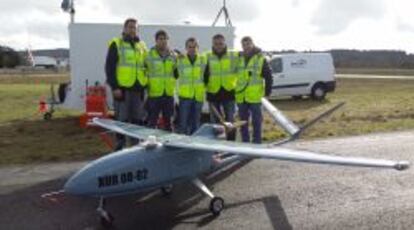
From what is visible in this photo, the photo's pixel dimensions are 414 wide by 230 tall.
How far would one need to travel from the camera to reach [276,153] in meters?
7.19

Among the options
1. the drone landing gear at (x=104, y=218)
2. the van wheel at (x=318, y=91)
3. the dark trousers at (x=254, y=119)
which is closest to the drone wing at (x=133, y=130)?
the drone landing gear at (x=104, y=218)

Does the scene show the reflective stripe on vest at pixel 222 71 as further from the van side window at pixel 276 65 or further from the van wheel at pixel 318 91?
the van wheel at pixel 318 91

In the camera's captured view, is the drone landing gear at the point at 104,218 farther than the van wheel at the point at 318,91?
No

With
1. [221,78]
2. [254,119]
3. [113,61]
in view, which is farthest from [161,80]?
[254,119]

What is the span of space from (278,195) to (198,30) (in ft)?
31.6

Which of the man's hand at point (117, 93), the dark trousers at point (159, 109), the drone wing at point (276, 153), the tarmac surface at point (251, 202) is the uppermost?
the man's hand at point (117, 93)

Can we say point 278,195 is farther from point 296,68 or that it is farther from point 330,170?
point 296,68

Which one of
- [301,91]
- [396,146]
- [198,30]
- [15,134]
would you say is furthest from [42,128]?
[301,91]

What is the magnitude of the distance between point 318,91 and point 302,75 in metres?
0.97

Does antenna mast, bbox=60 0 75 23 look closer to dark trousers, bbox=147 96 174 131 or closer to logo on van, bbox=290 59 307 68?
dark trousers, bbox=147 96 174 131

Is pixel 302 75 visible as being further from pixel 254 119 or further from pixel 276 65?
pixel 254 119

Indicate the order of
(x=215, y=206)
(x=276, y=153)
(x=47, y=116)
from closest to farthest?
1. (x=276, y=153)
2. (x=215, y=206)
3. (x=47, y=116)

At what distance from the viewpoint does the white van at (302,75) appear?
26.8 meters

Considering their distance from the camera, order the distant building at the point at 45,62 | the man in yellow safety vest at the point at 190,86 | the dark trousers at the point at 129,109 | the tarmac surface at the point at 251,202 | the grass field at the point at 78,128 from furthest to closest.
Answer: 1. the distant building at the point at 45,62
2. the grass field at the point at 78,128
3. the man in yellow safety vest at the point at 190,86
4. the dark trousers at the point at 129,109
5. the tarmac surface at the point at 251,202
